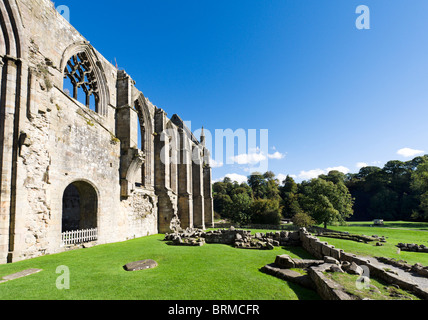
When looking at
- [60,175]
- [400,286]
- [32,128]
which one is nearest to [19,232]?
[60,175]

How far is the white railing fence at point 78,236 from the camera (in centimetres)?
959

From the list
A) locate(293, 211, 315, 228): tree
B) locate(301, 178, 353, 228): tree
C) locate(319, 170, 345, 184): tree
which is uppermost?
locate(319, 170, 345, 184): tree

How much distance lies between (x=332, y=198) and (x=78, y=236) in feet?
94.8

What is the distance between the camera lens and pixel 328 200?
2717 centimetres

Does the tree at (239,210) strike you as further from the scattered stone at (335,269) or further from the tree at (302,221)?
the scattered stone at (335,269)

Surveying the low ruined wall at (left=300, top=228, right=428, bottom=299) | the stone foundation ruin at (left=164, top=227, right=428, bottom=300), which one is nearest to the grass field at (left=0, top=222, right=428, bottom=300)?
the stone foundation ruin at (left=164, top=227, right=428, bottom=300)

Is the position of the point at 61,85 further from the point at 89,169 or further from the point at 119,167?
the point at 119,167

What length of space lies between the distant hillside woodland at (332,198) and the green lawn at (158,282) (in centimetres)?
2094

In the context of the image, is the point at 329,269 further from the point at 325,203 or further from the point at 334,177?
the point at 334,177

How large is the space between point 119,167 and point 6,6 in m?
8.34

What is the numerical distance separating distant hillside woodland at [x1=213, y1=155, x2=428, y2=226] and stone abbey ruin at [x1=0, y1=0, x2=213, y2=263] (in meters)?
15.3

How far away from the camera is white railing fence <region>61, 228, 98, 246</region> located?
9.59 metres

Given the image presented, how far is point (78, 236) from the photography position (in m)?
10.5

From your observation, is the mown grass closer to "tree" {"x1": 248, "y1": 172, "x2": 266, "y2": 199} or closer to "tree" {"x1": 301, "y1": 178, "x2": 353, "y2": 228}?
"tree" {"x1": 301, "y1": 178, "x2": 353, "y2": 228}
